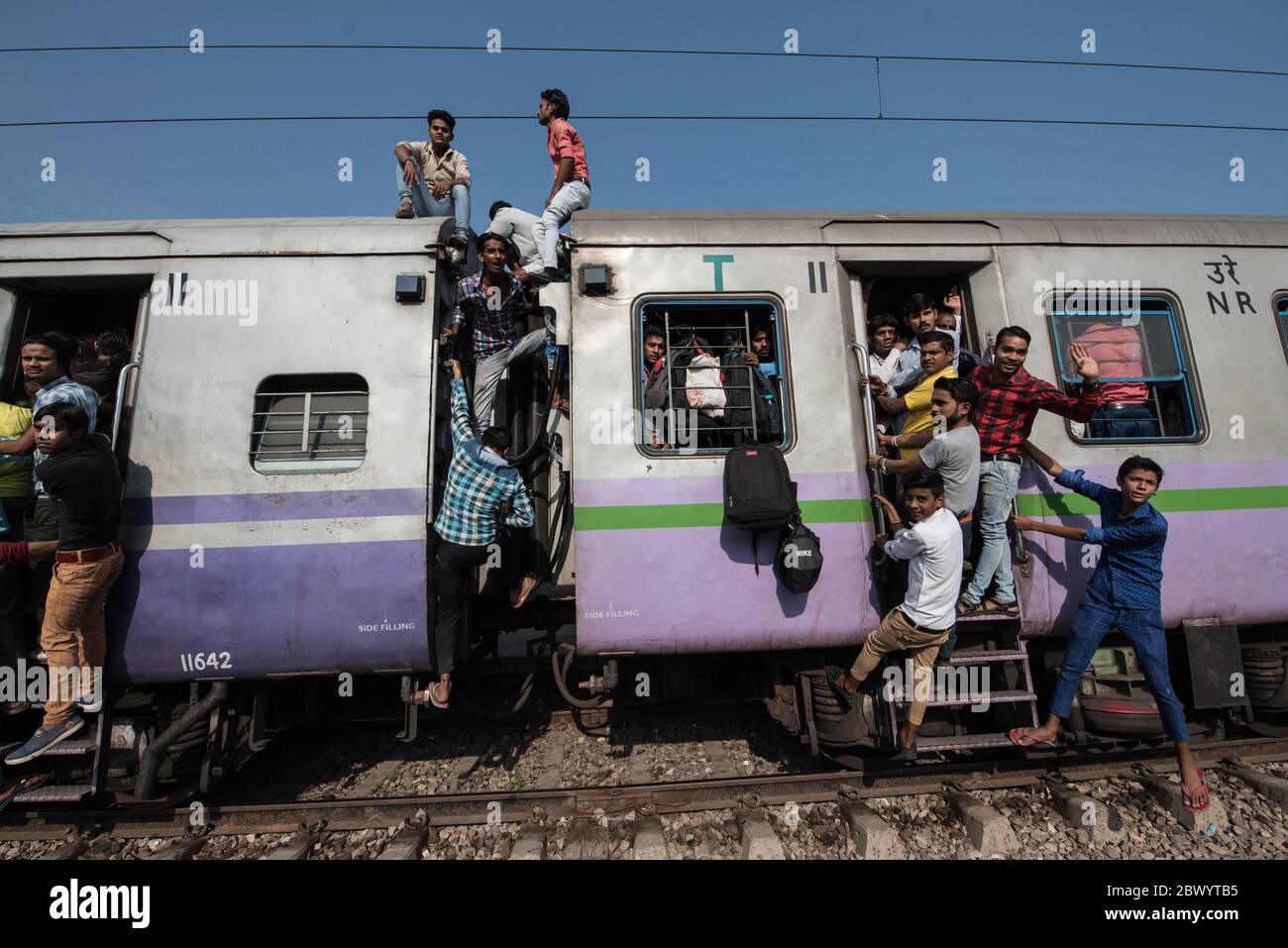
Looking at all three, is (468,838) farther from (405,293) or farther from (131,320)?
(131,320)

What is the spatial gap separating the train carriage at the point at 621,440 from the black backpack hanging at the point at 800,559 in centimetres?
18

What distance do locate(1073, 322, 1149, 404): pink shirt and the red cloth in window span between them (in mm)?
416

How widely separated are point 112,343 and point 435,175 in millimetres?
2976

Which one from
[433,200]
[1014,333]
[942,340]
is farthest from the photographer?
[433,200]

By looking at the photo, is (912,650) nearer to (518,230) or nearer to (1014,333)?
(1014,333)

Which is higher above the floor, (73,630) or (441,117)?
(441,117)

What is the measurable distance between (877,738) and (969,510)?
5.51ft

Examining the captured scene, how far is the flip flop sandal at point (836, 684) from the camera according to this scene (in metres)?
3.67

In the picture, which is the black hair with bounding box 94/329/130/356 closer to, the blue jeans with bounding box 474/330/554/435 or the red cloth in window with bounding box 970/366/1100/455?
the blue jeans with bounding box 474/330/554/435

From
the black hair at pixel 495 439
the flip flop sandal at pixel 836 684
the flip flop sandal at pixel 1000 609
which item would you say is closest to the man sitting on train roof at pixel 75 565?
the black hair at pixel 495 439

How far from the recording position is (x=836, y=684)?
3.72 meters

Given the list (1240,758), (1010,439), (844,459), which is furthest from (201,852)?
(1240,758)

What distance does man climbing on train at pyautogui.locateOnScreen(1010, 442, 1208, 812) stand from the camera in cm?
343

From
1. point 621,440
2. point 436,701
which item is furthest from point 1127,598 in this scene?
point 436,701
